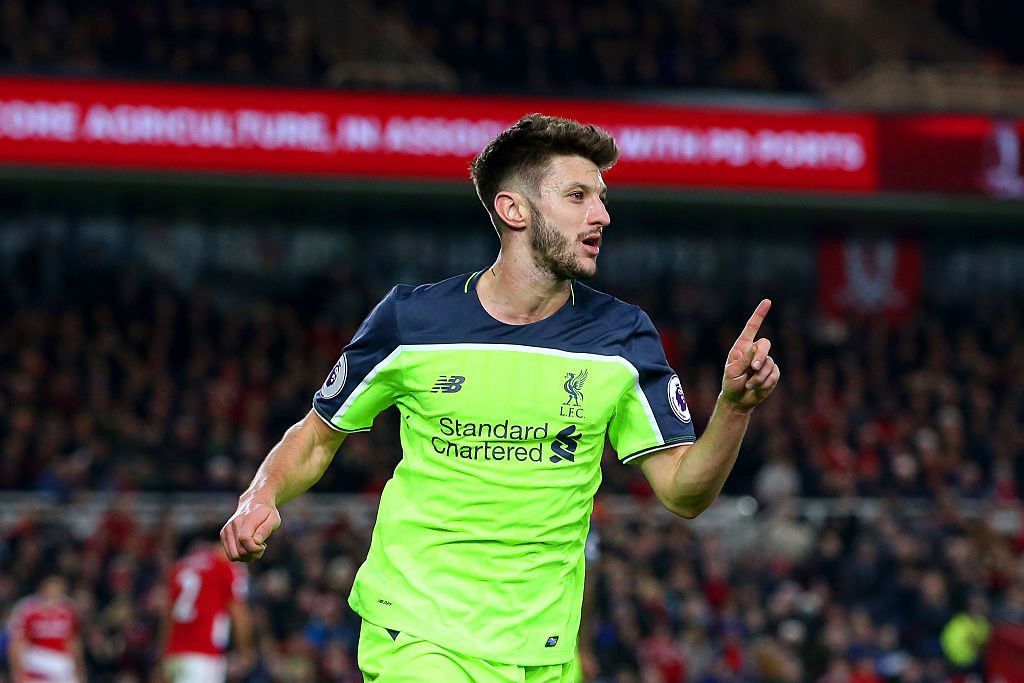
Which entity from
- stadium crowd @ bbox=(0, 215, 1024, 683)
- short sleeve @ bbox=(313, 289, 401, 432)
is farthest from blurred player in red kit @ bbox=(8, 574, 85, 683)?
short sleeve @ bbox=(313, 289, 401, 432)

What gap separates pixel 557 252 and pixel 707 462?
0.64 meters

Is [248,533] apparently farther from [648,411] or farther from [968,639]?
[968,639]

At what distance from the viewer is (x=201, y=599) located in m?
11.2

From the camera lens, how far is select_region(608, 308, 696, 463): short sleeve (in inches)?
155

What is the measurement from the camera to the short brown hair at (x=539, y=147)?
3.99 meters

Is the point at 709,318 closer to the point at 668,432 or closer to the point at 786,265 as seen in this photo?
the point at 786,265

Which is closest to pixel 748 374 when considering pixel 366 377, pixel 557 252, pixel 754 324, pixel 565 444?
pixel 754 324

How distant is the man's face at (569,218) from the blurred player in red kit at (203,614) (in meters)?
7.49

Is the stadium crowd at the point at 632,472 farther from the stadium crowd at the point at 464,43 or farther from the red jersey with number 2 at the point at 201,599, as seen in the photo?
the stadium crowd at the point at 464,43

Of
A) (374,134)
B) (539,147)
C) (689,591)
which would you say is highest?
(374,134)

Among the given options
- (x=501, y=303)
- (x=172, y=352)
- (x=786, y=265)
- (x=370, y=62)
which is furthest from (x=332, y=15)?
(x=501, y=303)

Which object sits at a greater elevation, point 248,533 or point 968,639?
point 248,533

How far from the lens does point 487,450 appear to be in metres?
→ 3.88

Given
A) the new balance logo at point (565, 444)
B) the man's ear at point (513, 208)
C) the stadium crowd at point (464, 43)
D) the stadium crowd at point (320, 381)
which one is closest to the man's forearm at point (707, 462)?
the new balance logo at point (565, 444)
